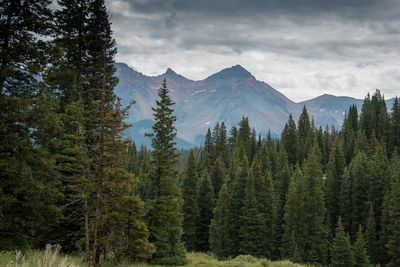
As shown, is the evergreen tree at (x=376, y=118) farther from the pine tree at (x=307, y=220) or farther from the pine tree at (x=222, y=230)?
the pine tree at (x=222, y=230)

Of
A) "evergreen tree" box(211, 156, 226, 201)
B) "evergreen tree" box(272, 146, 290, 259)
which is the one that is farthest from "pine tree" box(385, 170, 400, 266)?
"evergreen tree" box(211, 156, 226, 201)

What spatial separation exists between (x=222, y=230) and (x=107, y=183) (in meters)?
27.2

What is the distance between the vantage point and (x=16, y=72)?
508 inches

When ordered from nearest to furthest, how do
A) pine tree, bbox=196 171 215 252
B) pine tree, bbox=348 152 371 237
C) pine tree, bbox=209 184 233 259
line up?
pine tree, bbox=209 184 233 259, pine tree, bbox=196 171 215 252, pine tree, bbox=348 152 371 237

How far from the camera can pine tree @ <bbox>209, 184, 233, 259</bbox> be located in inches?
1533

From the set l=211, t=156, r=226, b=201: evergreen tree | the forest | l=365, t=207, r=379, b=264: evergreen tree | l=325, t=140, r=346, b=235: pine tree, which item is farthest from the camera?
l=211, t=156, r=226, b=201: evergreen tree

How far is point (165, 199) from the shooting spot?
23500 mm

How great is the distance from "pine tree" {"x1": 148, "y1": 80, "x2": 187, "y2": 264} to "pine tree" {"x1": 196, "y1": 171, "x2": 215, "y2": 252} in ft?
70.4

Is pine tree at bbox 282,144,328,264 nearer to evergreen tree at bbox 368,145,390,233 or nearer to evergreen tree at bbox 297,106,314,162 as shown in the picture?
evergreen tree at bbox 368,145,390,233

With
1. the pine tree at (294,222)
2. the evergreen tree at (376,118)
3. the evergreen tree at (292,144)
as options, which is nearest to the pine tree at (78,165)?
the pine tree at (294,222)

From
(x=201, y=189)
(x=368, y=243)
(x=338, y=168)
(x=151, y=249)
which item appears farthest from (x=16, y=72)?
(x=338, y=168)

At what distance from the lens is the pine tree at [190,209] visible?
43.2 m

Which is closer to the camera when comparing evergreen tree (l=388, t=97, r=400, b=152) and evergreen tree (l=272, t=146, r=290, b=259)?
evergreen tree (l=272, t=146, r=290, b=259)

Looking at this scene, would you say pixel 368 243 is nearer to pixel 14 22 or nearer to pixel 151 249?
pixel 151 249
